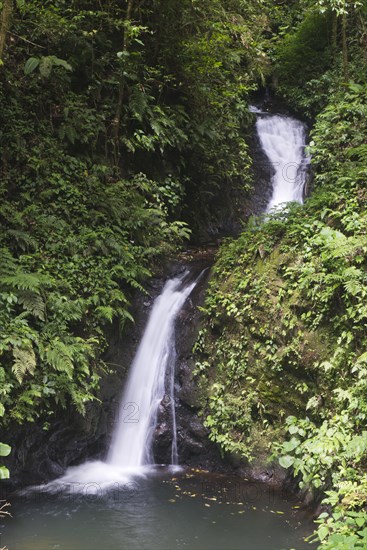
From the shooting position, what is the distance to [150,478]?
6762 millimetres

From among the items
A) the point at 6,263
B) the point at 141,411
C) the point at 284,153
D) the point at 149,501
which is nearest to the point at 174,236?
the point at 141,411

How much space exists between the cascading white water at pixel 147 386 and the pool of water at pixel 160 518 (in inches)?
27.0

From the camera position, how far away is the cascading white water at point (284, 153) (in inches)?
486

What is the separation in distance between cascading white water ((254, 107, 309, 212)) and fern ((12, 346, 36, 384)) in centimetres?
761

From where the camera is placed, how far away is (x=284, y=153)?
13227 millimetres

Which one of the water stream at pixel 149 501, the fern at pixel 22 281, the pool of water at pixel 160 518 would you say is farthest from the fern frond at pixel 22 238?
the pool of water at pixel 160 518

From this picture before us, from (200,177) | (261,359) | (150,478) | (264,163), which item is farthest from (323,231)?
(264,163)

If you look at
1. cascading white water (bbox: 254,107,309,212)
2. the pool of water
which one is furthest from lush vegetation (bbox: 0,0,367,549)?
cascading white water (bbox: 254,107,309,212)

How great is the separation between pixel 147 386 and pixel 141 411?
1.29 feet

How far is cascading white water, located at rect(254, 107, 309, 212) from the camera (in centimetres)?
1235

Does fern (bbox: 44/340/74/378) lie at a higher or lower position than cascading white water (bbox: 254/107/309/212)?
lower

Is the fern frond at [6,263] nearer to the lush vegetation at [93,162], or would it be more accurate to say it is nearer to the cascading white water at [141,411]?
the lush vegetation at [93,162]

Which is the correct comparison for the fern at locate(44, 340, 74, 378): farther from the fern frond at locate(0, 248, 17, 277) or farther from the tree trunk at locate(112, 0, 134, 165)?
the tree trunk at locate(112, 0, 134, 165)

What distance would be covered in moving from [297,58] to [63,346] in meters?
14.2
